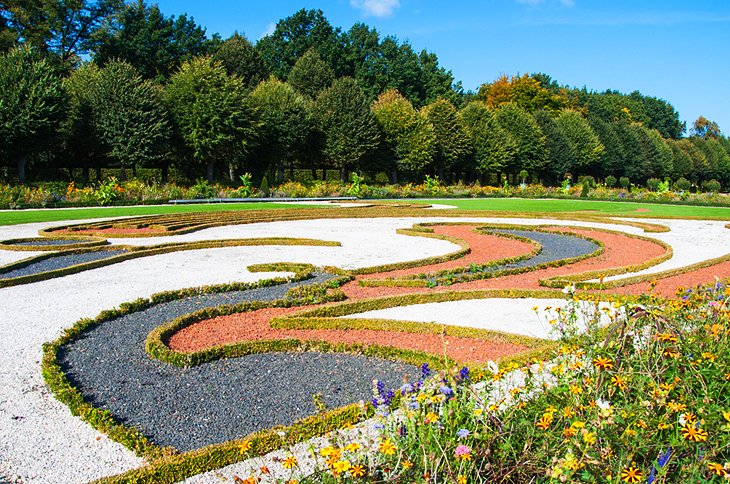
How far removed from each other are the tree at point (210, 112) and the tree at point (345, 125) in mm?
7029

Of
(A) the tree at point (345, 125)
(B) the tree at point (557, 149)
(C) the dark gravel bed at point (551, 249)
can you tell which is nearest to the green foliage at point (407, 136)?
(A) the tree at point (345, 125)

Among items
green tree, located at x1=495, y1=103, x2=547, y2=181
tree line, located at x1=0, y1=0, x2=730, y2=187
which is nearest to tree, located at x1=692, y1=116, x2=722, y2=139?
tree line, located at x1=0, y1=0, x2=730, y2=187

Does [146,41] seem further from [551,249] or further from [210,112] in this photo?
[551,249]

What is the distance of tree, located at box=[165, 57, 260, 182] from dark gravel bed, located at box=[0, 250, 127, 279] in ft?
80.1

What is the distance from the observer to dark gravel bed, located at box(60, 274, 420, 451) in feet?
14.8

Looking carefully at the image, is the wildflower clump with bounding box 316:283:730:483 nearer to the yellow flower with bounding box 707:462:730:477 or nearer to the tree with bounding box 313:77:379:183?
the yellow flower with bounding box 707:462:730:477

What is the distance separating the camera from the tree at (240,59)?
54719 millimetres

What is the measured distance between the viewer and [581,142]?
198ft

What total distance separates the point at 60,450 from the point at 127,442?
443 mm

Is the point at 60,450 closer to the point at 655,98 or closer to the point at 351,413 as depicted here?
the point at 351,413

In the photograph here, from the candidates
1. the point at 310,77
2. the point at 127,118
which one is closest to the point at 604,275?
the point at 127,118

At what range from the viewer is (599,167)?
212 feet

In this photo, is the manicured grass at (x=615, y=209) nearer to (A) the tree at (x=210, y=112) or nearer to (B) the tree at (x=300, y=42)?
(A) the tree at (x=210, y=112)

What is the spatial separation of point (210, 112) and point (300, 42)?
1412 inches
